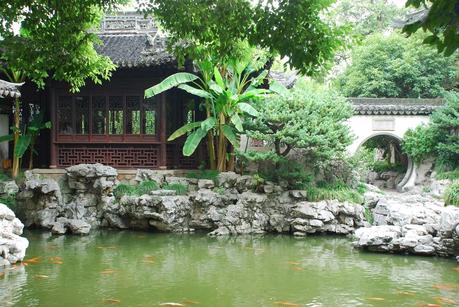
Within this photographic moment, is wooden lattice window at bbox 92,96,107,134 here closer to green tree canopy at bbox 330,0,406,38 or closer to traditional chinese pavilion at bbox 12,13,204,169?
traditional chinese pavilion at bbox 12,13,204,169

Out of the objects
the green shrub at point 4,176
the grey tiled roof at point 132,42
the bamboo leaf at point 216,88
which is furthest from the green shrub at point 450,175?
the green shrub at point 4,176

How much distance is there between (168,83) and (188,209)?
10.7 feet

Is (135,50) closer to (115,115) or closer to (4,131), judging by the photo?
(115,115)

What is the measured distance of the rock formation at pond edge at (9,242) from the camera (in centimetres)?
790

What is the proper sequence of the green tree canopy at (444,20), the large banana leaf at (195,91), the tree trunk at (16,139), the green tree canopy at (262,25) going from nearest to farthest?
the green tree canopy at (444,20), the green tree canopy at (262,25), the large banana leaf at (195,91), the tree trunk at (16,139)

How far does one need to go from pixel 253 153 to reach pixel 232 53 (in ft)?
22.0

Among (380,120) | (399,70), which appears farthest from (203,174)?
(399,70)

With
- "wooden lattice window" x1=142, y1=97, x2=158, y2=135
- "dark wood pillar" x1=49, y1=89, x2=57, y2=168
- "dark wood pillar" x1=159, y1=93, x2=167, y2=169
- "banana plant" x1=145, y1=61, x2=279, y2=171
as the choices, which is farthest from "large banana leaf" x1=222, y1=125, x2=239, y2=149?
"dark wood pillar" x1=49, y1=89, x2=57, y2=168

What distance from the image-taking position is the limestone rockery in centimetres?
1190

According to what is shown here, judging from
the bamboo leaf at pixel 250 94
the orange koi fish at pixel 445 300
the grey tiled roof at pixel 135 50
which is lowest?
the orange koi fish at pixel 445 300

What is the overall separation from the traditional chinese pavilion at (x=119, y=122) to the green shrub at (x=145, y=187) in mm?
1215

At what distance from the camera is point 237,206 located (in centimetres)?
1210

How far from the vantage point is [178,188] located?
12.7 m

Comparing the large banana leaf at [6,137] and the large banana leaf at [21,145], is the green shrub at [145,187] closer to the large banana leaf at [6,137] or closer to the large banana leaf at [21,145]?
the large banana leaf at [21,145]
